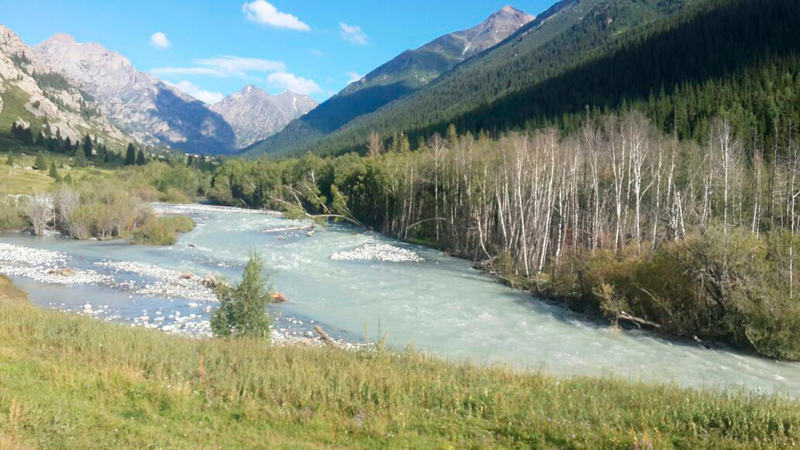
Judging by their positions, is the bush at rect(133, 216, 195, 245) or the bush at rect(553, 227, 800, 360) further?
the bush at rect(133, 216, 195, 245)

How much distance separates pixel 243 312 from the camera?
714 inches

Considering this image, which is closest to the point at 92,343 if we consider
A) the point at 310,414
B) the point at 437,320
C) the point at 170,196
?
the point at 310,414

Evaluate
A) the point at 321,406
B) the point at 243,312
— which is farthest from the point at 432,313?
the point at 321,406

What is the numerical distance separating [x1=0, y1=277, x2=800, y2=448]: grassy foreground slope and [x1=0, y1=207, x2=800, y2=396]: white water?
3813mm

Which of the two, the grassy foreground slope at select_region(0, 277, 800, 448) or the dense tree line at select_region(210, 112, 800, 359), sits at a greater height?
the dense tree line at select_region(210, 112, 800, 359)

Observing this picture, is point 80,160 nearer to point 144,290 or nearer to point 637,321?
point 144,290

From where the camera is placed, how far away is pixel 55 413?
8578 mm

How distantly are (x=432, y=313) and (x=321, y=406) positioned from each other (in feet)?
64.0

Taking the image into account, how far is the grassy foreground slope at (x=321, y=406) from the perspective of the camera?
8.66 meters

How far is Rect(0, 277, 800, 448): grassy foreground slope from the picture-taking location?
8.66m

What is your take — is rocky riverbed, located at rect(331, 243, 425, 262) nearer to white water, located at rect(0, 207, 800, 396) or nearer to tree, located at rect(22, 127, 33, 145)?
white water, located at rect(0, 207, 800, 396)

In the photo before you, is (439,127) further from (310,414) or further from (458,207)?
(310,414)

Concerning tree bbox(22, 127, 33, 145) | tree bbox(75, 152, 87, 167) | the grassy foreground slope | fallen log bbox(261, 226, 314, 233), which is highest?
tree bbox(22, 127, 33, 145)

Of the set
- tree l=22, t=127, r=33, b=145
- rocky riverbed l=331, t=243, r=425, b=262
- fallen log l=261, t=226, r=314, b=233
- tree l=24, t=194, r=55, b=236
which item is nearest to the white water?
rocky riverbed l=331, t=243, r=425, b=262
